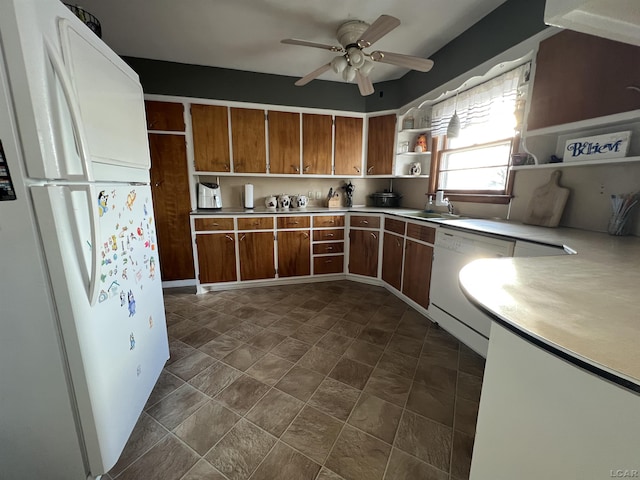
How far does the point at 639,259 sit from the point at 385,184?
300 centimetres

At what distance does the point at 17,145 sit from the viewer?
82 cm

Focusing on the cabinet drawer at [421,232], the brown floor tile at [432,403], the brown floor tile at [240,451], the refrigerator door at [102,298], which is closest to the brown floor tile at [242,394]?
the brown floor tile at [240,451]

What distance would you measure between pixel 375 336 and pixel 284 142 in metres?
2.51

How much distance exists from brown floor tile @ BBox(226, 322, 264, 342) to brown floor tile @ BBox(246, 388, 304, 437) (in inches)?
26.4

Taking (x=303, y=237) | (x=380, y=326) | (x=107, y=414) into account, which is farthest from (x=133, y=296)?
(x=303, y=237)

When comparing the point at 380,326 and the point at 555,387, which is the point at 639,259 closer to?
the point at 555,387

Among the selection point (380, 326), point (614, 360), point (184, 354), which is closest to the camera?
point (614, 360)

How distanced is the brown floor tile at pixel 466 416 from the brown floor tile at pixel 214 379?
1346 millimetres

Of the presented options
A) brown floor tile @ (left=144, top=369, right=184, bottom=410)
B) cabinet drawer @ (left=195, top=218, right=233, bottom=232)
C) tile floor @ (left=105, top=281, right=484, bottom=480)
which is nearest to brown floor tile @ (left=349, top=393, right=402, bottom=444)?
tile floor @ (left=105, top=281, right=484, bottom=480)

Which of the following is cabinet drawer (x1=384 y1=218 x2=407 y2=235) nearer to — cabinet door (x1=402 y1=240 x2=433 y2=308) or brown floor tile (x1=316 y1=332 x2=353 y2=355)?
cabinet door (x1=402 y1=240 x2=433 y2=308)

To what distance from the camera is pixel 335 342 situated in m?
2.12

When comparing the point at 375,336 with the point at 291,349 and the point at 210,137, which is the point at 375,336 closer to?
the point at 291,349

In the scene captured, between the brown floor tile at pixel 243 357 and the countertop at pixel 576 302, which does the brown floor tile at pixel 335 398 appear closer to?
the brown floor tile at pixel 243 357

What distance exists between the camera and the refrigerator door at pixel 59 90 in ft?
2.58
